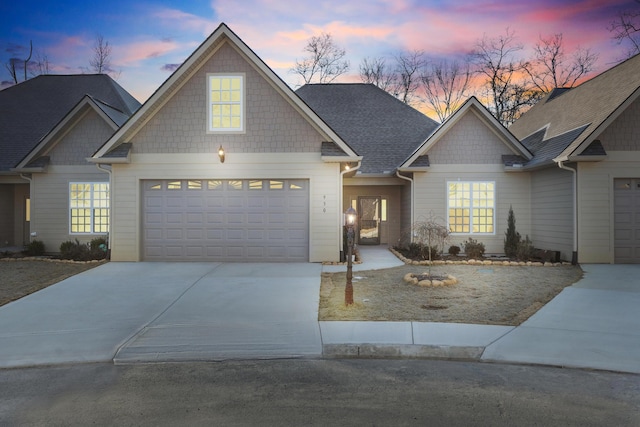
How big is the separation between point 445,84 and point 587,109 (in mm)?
21681

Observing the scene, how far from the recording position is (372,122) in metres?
20.4

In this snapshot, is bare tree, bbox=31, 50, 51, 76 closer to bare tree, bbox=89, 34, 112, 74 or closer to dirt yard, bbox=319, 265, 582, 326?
bare tree, bbox=89, 34, 112, 74

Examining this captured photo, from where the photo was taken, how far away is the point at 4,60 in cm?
3294

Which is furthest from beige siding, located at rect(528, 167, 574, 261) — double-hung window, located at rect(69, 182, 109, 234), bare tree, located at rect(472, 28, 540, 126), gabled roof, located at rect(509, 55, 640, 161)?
bare tree, located at rect(472, 28, 540, 126)

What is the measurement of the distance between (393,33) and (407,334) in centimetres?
2691

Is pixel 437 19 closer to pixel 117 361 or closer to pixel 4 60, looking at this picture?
pixel 117 361

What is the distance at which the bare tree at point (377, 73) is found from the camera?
3538 centimetres

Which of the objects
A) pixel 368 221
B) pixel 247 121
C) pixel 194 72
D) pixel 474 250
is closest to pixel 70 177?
pixel 194 72

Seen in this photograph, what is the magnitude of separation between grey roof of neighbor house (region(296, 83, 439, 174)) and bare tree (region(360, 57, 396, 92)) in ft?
43.9

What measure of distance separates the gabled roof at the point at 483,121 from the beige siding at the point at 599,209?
2.73 metres

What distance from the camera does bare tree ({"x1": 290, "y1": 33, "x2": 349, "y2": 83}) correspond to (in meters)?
33.1

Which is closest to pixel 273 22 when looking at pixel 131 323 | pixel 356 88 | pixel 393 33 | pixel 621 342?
pixel 356 88

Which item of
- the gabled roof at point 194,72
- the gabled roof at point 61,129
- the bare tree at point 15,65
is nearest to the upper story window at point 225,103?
the gabled roof at point 194,72

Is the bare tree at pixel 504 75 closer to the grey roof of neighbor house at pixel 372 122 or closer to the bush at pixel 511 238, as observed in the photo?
the grey roof of neighbor house at pixel 372 122
